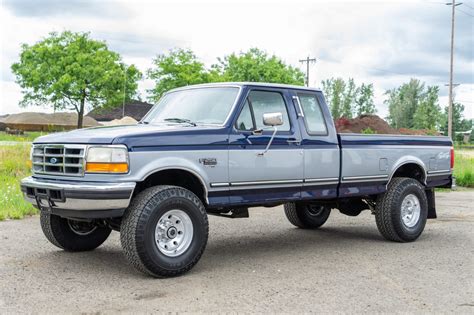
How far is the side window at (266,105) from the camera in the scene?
7.44 metres

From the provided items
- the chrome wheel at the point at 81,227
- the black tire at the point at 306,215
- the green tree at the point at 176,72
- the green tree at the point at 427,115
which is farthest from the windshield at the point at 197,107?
the green tree at the point at 427,115

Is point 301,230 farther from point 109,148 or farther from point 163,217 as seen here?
point 109,148

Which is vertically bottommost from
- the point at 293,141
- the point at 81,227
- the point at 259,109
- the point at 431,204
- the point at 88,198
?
the point at 81,227

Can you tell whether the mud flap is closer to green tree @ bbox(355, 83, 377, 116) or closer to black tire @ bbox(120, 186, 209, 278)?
black tire @ bbox(120, 186, 209, 278)

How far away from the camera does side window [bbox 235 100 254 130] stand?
7.21 m

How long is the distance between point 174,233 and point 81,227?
1.76 m

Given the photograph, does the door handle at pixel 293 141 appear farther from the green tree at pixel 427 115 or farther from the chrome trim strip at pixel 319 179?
the green tree at pixel 427 115

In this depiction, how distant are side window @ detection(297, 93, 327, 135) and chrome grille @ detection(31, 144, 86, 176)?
3088 millimetres

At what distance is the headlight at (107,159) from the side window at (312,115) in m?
2.78

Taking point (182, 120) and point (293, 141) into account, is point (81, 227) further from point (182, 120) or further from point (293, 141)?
point (293, 141)

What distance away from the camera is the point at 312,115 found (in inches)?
321

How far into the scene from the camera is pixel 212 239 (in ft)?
29.7


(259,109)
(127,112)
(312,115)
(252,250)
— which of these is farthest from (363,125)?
(127,112)

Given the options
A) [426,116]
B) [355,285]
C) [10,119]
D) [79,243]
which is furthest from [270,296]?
[426,116]
